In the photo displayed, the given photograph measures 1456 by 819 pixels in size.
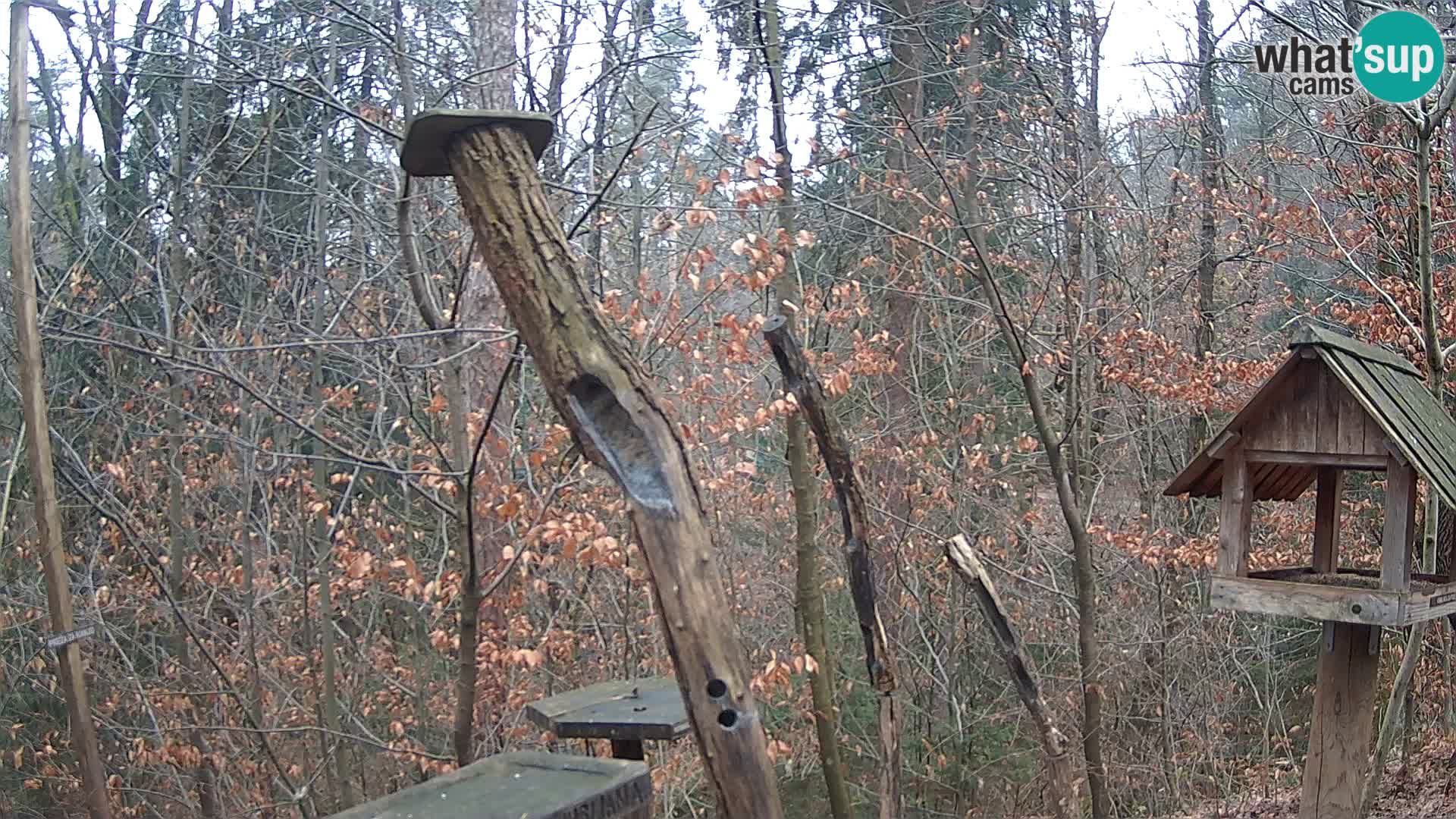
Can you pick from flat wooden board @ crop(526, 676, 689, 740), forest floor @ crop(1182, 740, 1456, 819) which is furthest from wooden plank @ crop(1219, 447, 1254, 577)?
forest floor @ crop(1182, 740, 1456, 819)

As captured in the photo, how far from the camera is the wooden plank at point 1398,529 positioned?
3736 mm

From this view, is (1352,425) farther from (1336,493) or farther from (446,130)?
(446,130)

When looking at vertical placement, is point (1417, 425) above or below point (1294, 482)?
above

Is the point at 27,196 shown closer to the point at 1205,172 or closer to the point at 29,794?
the point at 29,794

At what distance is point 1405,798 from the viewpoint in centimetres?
743

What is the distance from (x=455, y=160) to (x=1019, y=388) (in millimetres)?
7789

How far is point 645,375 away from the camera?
119 inches

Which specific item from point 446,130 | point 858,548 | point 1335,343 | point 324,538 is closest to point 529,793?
point 858,548

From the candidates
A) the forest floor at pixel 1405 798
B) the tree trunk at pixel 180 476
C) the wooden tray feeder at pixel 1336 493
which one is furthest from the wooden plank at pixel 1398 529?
the tree trunk at pixel 180 476

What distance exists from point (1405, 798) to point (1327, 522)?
426 centimetres

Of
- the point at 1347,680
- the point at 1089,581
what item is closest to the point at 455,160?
the point at 1347,680

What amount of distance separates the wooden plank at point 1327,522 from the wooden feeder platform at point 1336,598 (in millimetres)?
139

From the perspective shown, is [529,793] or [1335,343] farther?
[1335,343]

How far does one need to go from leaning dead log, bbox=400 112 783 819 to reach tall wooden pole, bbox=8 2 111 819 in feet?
10.1
